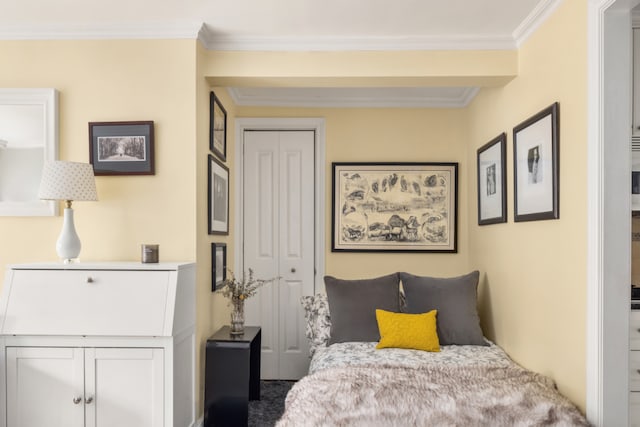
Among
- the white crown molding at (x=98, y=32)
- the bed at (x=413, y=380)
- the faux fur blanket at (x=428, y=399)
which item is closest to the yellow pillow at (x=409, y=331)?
the bed at (x=413, y=380)

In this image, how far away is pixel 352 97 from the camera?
14.3 feet

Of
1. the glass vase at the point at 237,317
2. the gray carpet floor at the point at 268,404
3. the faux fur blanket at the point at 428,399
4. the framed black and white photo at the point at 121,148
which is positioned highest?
the framed black and white photo at the point at 121,148

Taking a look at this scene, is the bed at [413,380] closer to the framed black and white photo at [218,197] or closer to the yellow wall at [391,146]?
the yellow wall at [391,146]

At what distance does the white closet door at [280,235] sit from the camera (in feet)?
14.8

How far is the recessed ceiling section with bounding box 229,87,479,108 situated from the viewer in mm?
4233

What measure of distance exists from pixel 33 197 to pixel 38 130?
393 mm

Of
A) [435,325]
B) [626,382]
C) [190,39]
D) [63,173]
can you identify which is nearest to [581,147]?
[626,382]

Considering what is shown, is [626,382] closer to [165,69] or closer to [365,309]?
[365,309]

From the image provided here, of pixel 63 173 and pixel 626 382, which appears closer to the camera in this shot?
pixel 626 382

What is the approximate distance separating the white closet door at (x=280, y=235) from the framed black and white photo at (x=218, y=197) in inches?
20.0

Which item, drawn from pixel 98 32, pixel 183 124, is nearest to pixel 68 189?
pixel 183 124

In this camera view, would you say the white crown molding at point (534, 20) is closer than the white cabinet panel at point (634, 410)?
No

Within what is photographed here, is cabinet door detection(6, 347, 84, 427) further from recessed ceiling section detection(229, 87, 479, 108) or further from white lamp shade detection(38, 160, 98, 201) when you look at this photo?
recessed ceiling section detection(229, 87, 479, 108)

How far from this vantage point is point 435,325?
349cm
